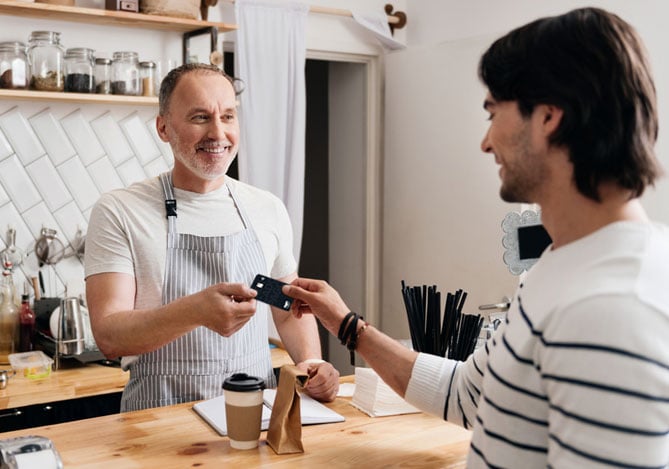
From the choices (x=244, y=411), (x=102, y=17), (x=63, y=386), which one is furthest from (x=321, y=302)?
(x=102, y=17)

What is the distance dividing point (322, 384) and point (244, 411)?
37cm

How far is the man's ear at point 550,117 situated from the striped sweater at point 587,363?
0.16m

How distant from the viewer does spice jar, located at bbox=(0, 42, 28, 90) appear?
10.4 ft

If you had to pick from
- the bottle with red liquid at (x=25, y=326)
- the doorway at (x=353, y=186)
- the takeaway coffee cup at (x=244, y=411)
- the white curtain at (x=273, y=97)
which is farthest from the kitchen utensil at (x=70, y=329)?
the doorway at (x=353, y=186)

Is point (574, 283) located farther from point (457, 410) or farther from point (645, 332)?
point (457, 410)

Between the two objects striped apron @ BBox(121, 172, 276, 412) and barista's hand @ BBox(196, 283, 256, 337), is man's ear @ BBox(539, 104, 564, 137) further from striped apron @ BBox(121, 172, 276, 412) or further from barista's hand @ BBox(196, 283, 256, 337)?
striped apron @ BBox(121, 172, 276, 412)

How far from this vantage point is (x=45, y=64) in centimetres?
324

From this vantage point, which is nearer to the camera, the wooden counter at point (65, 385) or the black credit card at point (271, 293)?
the black credit card at point (271, 293)

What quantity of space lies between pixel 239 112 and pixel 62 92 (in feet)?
3.10

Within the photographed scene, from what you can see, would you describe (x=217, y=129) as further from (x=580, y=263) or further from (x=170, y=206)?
(x=580, y=263)

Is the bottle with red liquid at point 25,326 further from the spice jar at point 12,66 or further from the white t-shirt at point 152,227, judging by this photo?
the white t-shirt at point 152,227

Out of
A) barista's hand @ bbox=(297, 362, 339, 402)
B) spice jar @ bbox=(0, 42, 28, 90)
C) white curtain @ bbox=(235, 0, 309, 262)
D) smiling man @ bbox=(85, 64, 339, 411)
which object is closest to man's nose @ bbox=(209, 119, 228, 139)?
smiling man @ bbox=(85, 64, 339, 411)

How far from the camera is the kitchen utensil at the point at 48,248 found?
3.36 metres

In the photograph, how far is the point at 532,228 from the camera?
2.24 m
